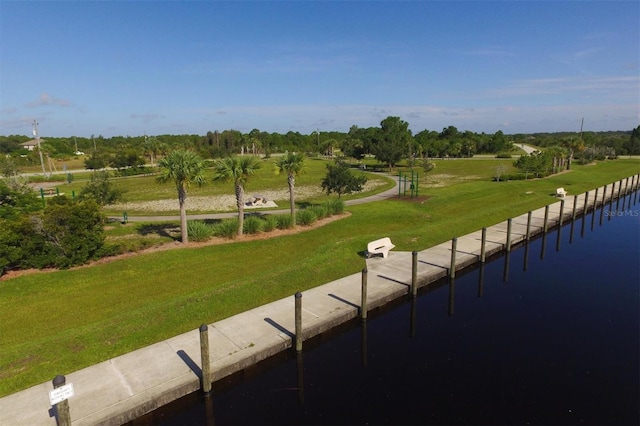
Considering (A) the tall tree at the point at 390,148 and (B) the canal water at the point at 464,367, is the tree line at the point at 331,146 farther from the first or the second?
(B) the canal water at the point at 464,367

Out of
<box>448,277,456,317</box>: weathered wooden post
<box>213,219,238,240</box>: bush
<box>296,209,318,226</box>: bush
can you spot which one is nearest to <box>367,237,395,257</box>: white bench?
<box>448,277,456,317</box>: weathered wooden post

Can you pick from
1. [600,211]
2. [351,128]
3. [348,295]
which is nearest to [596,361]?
[348,295]

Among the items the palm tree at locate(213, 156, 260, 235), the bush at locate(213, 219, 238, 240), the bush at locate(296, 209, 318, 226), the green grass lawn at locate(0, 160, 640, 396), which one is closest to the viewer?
the green grass lawn at locate(0, 160, 640, 396)

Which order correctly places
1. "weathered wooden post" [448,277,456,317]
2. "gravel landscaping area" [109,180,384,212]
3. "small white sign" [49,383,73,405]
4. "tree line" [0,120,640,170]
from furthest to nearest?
"tree line" [0,120,640,170] → "gravel landscaping area" [109,180,384,212] → "weathered wooden post" [448,277,456,317] → "small white sign" [49,383,73,405]

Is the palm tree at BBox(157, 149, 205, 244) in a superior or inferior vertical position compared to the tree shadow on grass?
superior

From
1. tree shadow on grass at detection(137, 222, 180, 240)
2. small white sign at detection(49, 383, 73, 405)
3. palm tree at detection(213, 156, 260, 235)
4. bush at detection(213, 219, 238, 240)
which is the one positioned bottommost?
tree shadow on grass at detection(137, 222, 180, 240)

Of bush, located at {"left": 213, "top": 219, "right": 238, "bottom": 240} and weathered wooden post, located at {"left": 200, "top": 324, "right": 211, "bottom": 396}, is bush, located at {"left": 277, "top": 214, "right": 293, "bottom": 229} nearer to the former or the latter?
bush, located at {"left": 213, "top": 219, "right": 238, "bottom": 240}

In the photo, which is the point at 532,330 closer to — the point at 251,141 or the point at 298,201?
the point at 298,201
